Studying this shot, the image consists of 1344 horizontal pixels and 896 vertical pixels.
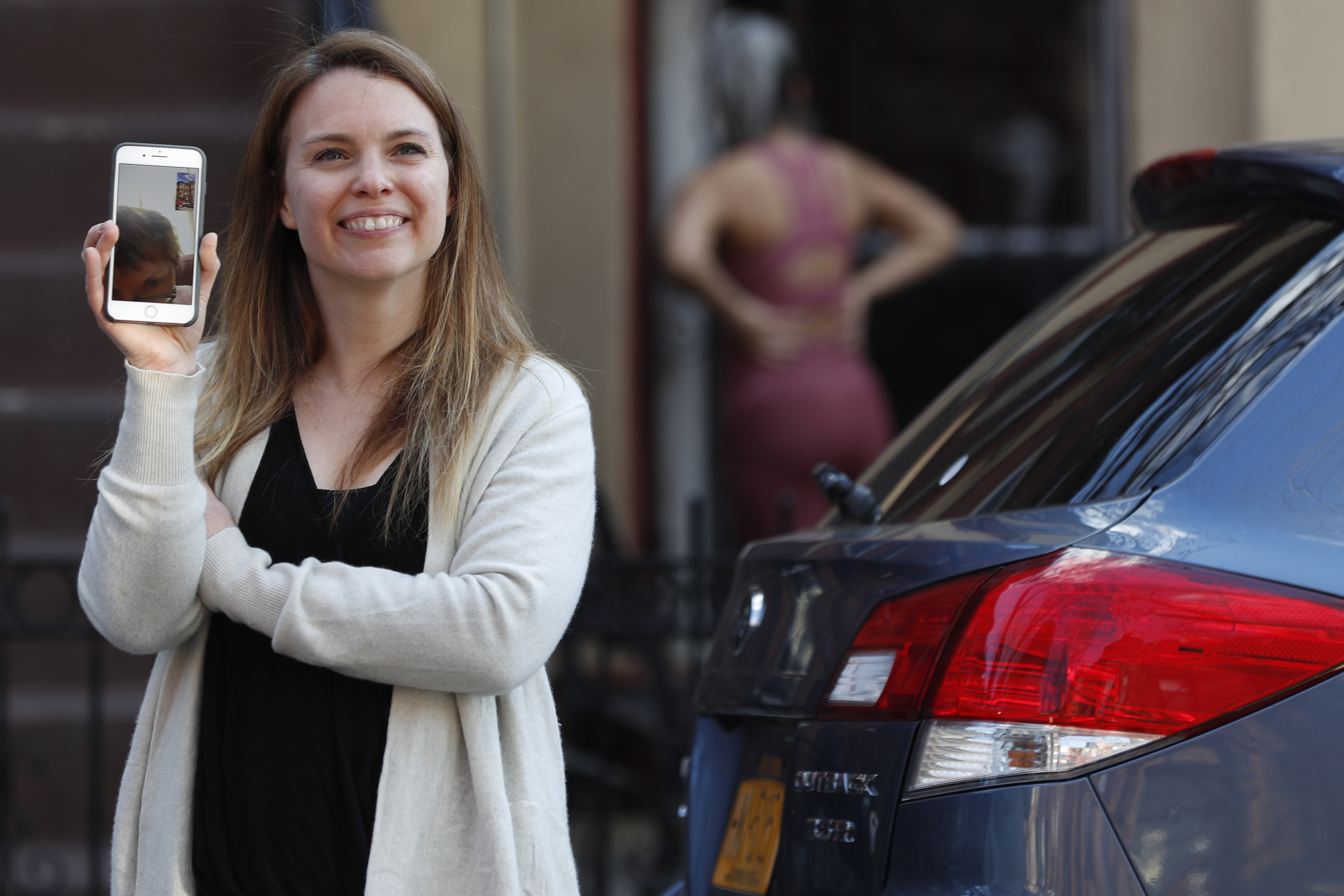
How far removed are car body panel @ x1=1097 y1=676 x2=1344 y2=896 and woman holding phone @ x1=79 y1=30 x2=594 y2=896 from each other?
2.43 ft

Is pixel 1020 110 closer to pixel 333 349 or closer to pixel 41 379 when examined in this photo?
pixel 41 379

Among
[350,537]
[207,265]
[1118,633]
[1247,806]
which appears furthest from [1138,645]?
[207,265]

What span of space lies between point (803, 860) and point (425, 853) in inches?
20.9

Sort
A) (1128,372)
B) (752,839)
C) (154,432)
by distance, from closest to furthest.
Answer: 1. (154,432)
2. (1128,372)
3. (752,839)

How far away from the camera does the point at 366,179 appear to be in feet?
6.80

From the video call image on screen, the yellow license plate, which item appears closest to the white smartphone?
the video call image on screen

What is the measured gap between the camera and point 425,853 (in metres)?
1.94

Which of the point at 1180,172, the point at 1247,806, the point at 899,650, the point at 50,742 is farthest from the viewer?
the point at 50,742

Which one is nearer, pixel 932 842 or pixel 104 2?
pixel 932 842

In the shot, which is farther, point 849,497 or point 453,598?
point 849,497

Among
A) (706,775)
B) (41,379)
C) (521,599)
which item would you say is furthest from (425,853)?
(41,379)

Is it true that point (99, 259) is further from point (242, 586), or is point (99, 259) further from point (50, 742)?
point (50, 742)

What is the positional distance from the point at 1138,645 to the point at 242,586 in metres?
1.09

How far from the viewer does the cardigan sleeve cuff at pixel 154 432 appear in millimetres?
1908
